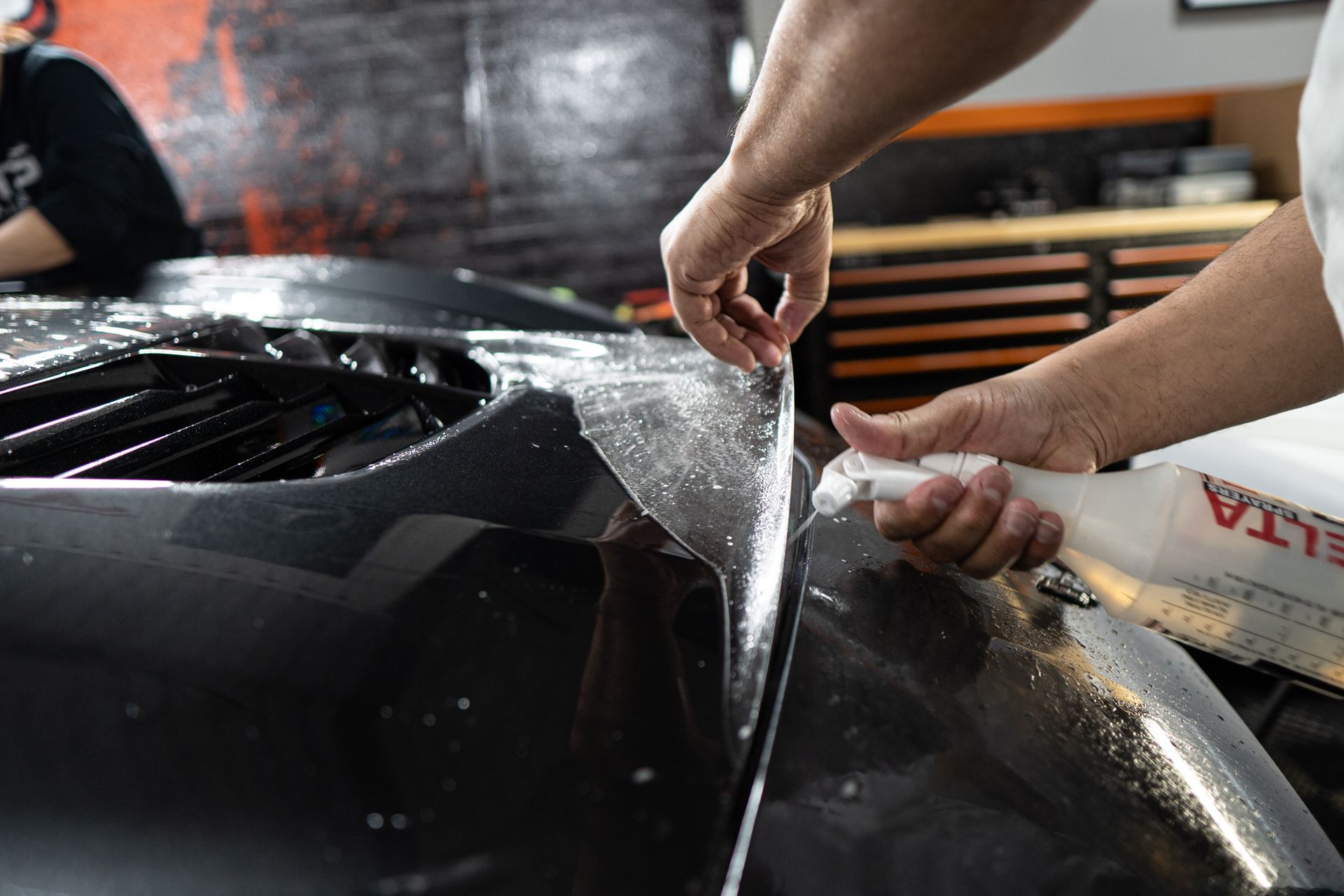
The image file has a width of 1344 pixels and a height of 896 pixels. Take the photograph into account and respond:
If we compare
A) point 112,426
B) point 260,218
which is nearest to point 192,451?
point 112,426

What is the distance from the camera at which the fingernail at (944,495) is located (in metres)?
0.60

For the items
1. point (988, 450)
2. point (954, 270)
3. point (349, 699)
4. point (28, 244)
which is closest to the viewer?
point (349, 699)

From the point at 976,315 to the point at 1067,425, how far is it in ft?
9.01

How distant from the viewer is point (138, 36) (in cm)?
361

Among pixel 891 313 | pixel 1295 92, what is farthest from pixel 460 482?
pixel 1295 92

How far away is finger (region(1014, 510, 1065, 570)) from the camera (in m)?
0.61

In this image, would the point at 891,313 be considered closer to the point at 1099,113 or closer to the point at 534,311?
the point at 1099,113

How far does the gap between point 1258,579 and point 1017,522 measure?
0.50ft

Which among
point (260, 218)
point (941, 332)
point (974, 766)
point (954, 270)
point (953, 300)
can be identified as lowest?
point (941, 332)

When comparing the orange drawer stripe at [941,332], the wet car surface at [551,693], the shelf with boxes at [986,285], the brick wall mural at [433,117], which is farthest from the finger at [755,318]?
the brick wall mural at [433,117]

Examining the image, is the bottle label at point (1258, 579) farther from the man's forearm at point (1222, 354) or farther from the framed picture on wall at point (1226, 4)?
the framed picture on wall at point (1226, 4)

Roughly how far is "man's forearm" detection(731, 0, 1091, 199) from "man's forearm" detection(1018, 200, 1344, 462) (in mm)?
303

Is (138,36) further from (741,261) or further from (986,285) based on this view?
(741,261)

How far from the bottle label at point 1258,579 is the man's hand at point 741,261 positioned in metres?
0.36
